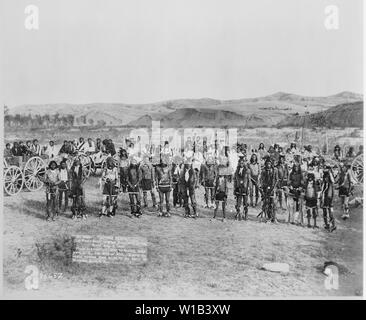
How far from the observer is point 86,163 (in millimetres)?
4699

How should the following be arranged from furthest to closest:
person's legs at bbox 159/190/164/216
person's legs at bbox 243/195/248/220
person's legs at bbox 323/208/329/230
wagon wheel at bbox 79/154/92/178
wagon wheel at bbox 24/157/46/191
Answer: wagon wheel at bbox 24/157/46/191 → wagon wheel at bbox 79/154/92/178 → person's legs at bbox 159/190/164/216 → person's legs at bbox 243/195/248/220 → person's legs at bbox 323/208/329/230

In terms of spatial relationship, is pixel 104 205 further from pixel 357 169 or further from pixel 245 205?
pixel 357 169

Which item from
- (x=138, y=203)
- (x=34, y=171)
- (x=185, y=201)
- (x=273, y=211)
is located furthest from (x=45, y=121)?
(x=273, y=211)

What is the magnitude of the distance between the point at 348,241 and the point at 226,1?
2491mm

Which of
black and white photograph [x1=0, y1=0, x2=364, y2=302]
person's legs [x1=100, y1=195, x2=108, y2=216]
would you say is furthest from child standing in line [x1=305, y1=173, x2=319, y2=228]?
person's legs [x1=100, y1=195, x2=108, y2=216]

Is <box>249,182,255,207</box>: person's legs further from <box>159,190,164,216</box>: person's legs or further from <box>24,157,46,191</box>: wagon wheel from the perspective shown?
<box>24,157,46,191</box>: wagon wheel

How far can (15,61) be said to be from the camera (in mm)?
4707

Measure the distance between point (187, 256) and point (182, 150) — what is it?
101 centimetres

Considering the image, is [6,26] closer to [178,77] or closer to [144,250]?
[178,77]

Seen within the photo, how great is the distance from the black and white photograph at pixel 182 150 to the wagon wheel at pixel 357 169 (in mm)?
19

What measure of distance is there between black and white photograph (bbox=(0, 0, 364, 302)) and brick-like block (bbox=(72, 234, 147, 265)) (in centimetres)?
1

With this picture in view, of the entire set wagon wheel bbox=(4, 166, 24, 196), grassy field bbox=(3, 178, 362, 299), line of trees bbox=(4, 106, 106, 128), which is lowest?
grassy field bbox=(3, 178, 362, 299)

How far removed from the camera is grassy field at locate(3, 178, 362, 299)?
429 cm

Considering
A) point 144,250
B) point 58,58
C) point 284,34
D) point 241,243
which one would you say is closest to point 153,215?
point 144,250
